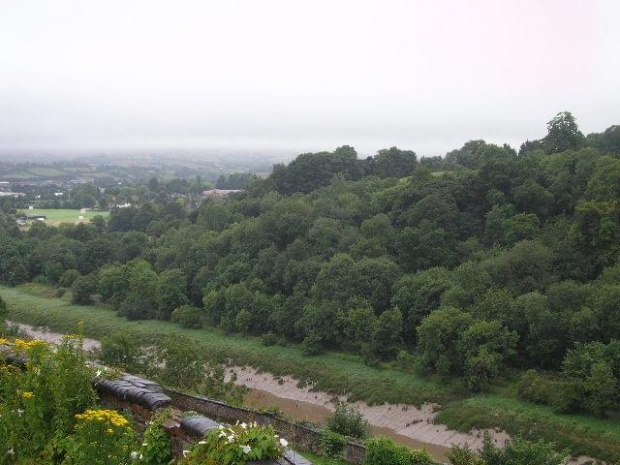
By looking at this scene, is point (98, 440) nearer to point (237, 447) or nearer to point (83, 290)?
point (237, 447)

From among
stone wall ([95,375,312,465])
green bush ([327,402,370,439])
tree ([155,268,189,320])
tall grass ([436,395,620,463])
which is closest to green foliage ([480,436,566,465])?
green bush ([327,402,370,439])

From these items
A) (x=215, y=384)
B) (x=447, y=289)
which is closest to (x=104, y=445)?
(x=215, y=384)

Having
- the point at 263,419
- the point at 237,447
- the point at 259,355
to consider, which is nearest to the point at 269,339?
the point at 259,355

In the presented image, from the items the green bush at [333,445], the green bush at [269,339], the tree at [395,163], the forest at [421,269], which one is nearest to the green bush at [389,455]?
the green bush at [333,445]

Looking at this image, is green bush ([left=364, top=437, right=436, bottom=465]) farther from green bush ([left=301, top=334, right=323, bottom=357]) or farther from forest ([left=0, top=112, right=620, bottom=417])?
green bush ([left=301, top=334, right=323, bottom=357])

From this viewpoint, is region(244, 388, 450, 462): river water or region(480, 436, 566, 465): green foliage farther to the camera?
region(244, 388, 450, 462): river water

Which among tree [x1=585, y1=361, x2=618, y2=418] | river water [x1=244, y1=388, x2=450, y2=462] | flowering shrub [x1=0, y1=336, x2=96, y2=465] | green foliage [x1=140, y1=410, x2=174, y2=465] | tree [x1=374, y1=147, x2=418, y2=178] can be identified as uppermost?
tree [x1=374, y1=147, x2=418, y2=178]

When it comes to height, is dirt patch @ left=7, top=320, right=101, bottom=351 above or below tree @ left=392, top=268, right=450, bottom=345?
below
